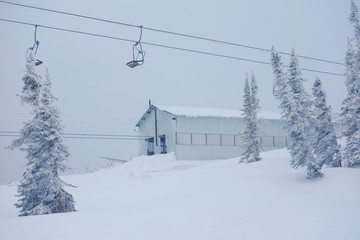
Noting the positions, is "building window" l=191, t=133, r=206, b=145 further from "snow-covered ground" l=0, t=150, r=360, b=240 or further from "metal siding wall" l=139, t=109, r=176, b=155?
"snow-covered ground" l=0, t=150, r=360, b=240

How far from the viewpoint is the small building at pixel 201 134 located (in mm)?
39781

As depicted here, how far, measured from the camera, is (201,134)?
4084 cm

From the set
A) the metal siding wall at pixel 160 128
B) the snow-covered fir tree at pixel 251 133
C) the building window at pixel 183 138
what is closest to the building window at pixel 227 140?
the building window at pixel 183 138

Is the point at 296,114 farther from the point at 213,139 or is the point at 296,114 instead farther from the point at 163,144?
the point at 163,144

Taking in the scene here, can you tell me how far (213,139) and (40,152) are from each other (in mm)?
29417

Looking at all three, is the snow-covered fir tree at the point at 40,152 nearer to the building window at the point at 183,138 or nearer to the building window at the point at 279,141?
the building window at the point at 183,138

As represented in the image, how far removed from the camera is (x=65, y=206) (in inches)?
555

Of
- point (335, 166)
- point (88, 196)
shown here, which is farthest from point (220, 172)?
point (88, 196)

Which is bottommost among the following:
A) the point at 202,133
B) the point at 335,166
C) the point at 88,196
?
the point at 88,196

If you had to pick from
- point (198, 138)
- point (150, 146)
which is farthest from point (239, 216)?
point (150, 146)

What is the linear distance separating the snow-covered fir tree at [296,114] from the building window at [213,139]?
1006 inches

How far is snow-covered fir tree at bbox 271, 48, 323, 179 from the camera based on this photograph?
575 inches

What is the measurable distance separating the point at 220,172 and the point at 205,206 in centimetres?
927

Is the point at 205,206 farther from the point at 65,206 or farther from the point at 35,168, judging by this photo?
the point at 35,168
